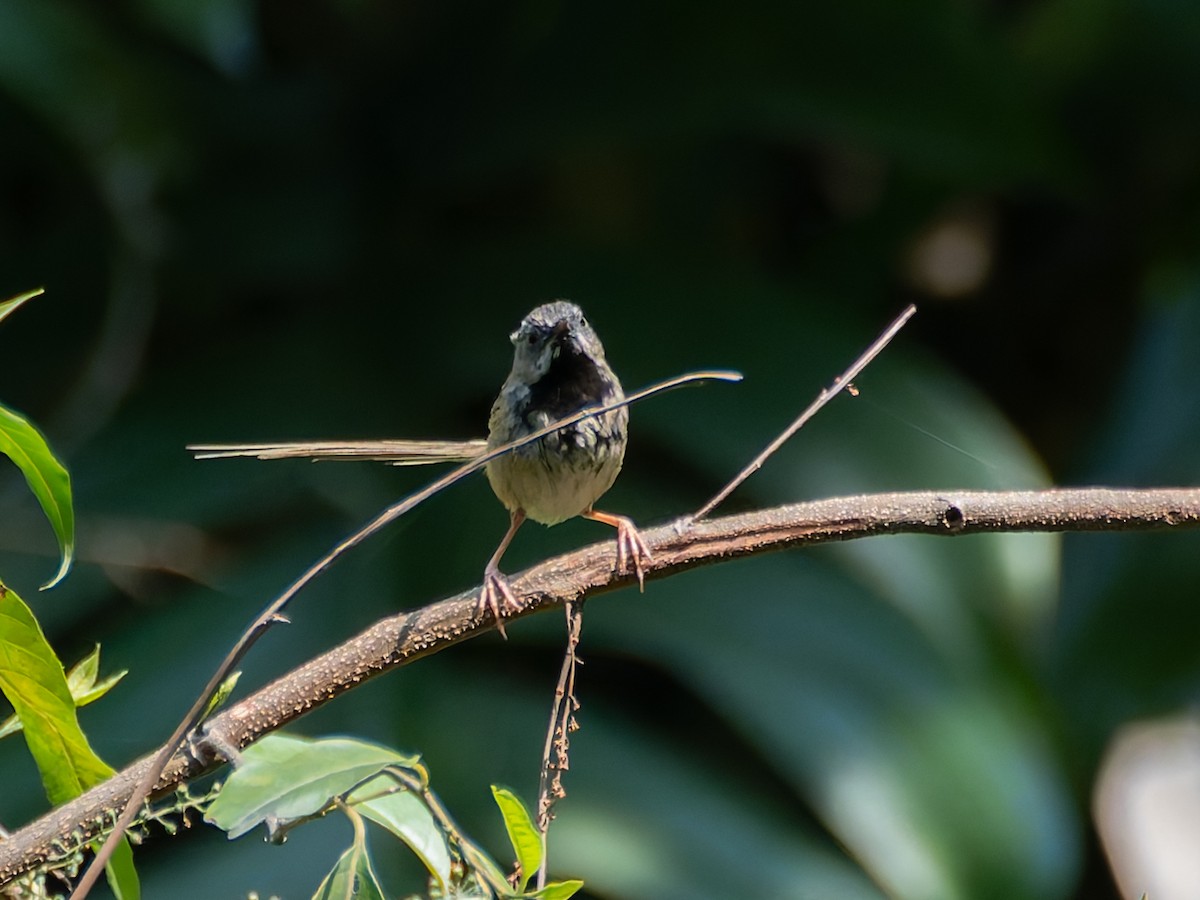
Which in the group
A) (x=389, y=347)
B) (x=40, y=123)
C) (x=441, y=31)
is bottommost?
(x=389, y=347)

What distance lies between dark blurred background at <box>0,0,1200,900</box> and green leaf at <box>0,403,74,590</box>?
1.48 metres

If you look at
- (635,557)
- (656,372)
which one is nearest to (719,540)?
(635,557)

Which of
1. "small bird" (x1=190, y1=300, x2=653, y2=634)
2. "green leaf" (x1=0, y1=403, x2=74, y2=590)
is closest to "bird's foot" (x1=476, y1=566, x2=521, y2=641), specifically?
"green leaf" (x1=0, y1=403, x2=74, y2=590)

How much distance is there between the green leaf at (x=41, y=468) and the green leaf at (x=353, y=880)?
308 millimetres

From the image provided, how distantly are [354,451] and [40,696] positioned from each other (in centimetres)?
55

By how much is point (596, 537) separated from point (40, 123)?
2.03 meters

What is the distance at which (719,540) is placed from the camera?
1259 mm

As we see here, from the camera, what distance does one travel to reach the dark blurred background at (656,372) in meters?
2.83

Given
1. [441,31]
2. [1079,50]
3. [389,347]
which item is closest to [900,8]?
[1079,50]

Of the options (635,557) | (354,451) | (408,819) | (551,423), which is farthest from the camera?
(551,423)

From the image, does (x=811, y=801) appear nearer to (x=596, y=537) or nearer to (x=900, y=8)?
(x=596, y=537)

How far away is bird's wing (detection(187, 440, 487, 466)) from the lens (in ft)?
4.49

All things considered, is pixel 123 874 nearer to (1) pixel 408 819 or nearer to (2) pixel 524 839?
(1) pixel 408 819

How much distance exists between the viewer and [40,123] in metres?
3.85
